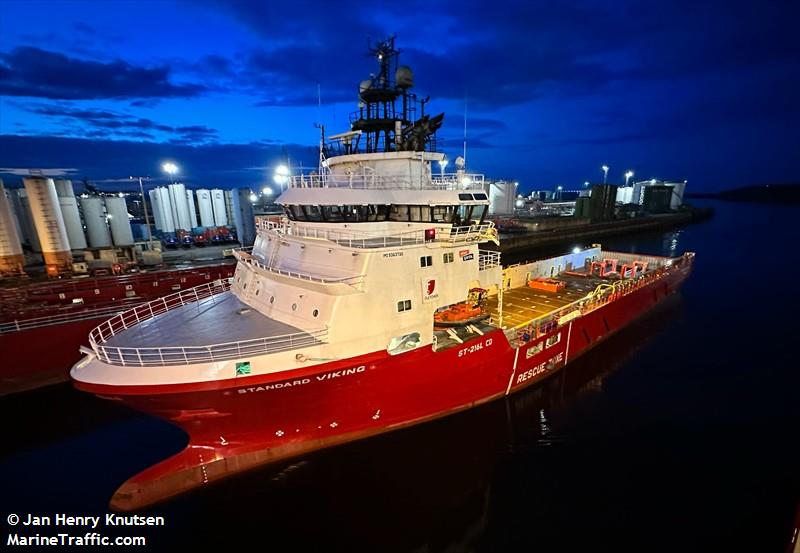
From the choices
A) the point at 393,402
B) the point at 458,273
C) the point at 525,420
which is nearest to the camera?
the point at 393,402

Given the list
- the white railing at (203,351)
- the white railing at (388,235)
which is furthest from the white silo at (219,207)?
the white railing at (203,351)

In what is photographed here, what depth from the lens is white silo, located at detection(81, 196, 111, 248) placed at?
33.6m

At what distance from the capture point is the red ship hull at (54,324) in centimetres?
1420

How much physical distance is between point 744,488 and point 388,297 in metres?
11.5

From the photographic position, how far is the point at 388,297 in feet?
34.1

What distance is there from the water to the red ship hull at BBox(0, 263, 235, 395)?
889mm

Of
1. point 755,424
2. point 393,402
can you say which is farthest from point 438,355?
point 755,424

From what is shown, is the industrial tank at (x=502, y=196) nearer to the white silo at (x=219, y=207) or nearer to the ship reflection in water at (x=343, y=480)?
the white silo at (x=219, y=207)

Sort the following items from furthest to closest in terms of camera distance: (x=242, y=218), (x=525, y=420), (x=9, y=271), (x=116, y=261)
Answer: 1. (x=242, y=218)
2. (x=116, y=261)
3. (x=9, y=271)
4. (x=525, y=420)

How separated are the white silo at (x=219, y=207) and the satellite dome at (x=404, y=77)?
1976 inches

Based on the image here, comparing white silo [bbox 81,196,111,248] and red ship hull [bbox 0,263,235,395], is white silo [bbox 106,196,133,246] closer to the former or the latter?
white silo [bbox 81,196,111,248]

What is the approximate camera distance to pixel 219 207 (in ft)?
184

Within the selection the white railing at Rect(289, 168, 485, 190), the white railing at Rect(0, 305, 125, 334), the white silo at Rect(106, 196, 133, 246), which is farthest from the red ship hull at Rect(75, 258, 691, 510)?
the white silo at Rect(106, 196, 133, 246)

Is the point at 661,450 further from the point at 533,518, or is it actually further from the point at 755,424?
the point at 533,518
